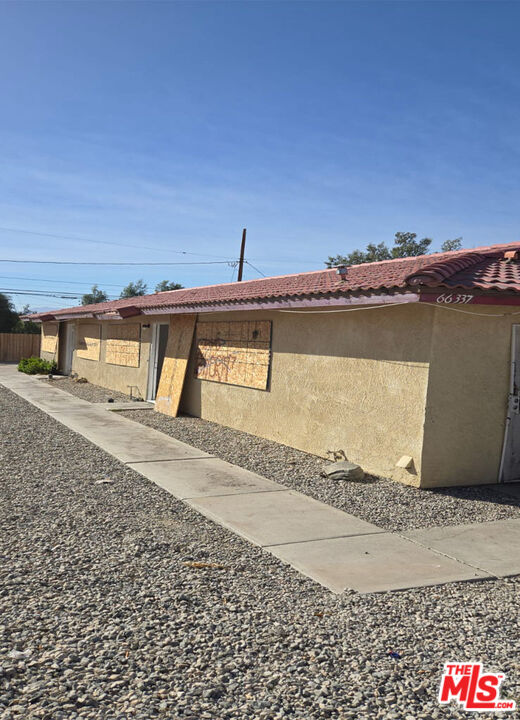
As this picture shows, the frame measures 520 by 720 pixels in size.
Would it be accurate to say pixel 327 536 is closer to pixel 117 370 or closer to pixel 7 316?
pixel 117 370

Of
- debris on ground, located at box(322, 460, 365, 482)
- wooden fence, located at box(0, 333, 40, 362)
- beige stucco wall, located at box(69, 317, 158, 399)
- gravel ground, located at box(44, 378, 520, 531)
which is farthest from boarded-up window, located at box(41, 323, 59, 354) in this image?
debris on ground, located at box(322, 460, 365, 482)

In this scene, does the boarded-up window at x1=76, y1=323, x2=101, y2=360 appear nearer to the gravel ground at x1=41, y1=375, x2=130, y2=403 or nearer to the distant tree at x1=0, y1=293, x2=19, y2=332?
the gravel ground at x1=41, y1=375, x2=130, y2=403

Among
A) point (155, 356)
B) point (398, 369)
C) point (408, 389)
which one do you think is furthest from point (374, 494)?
point (155, 356)

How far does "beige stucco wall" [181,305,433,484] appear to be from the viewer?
824cm

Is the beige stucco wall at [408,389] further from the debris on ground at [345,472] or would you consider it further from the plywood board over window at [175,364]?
the plywood board over window at [175,364]

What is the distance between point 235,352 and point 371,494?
5602 millimetres

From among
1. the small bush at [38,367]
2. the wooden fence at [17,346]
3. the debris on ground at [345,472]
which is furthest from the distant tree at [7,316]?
the debris on ground at [345,472]

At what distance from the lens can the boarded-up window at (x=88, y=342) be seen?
73.8ft

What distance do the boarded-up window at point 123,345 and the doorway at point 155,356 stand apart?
3.09ft

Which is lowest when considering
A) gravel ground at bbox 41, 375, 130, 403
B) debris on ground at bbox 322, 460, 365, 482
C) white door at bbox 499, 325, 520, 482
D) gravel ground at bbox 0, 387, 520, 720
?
gravel ground at bbox 41, 375, 130, 403

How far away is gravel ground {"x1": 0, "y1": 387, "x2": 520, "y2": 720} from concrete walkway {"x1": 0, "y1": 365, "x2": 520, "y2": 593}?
24 cm

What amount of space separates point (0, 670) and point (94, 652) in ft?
1.64

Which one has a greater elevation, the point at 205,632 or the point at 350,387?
the point at 350,387

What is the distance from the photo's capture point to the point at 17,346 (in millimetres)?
36125
